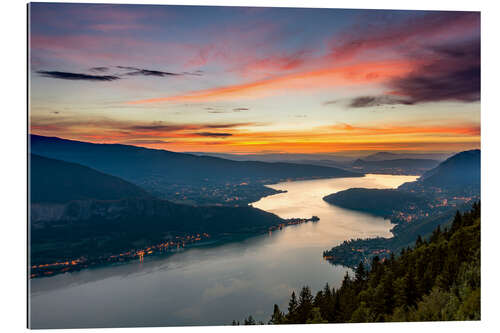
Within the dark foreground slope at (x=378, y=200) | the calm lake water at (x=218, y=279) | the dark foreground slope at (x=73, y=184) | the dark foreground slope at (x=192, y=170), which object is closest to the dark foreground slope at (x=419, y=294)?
the calm lake water at (x=218, y=279)

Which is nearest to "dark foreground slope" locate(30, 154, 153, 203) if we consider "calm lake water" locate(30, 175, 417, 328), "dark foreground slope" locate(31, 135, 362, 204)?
"dark foreground slope" locate(31, 135, 362, 204)

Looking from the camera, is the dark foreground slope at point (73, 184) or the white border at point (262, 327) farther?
the dark foreground slope at point (73, 184)

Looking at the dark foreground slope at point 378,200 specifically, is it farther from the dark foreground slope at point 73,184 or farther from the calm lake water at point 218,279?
the dark foreground slope at point 73,184

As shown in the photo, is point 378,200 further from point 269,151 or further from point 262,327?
point 262,327

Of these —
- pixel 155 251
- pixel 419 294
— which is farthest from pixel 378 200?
pixel 155 251

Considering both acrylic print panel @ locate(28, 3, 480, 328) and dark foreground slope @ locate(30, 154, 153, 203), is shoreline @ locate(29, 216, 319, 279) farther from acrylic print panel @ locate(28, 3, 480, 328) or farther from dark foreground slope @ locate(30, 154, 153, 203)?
dark foreground slope @ locate(30, 154, 153, 203)

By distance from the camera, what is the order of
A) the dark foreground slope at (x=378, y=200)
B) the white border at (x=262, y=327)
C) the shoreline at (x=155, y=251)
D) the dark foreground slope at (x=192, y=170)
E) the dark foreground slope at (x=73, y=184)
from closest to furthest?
the white border at (x=262, y=327) → the dark foreground slope at (x=73, y=184) → the shoreline at (x=155, y=251) → the dark foreground slope at (x=378, y=200) → the dark foreground slope at (x=192, y=170)

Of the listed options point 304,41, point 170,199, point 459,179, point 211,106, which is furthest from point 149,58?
point 459,179
